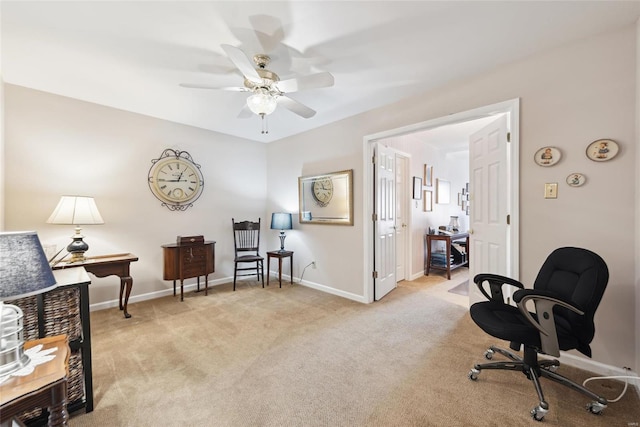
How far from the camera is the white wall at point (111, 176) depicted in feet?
8.98

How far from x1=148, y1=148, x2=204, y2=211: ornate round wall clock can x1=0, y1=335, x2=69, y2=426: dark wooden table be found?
2.87 meters

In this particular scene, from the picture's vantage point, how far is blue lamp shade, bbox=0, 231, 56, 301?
0.93m

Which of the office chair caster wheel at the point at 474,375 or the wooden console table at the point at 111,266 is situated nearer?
the office chair caster wheel at the point at 474,375

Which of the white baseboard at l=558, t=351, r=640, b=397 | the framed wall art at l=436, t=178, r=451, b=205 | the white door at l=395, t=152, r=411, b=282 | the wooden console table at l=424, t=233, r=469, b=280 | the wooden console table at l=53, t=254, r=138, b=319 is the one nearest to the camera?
the white baseboard at l=558, t=351, r=640, b=397

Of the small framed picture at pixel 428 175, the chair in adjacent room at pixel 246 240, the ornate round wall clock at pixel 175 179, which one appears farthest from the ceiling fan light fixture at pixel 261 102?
the small framed picture at pixel 428 175

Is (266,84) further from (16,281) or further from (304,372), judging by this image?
(304,372)

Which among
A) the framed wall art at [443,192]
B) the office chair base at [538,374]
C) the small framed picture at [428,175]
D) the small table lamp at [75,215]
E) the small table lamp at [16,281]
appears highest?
the small framed picture at [428,175]

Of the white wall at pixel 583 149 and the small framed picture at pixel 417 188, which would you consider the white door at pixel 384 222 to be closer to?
the small framed picture at pixel 417 188

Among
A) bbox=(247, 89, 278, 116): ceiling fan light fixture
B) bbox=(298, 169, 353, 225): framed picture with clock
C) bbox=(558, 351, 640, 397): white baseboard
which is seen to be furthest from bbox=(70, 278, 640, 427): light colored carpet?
bbox=(247, 89, 278, 116): ceiling fan light fixture

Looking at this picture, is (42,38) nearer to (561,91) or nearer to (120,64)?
(120,64)

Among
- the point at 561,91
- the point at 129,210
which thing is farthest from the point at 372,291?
the point at 129,210

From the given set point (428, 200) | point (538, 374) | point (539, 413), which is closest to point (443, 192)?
point (428, 200)

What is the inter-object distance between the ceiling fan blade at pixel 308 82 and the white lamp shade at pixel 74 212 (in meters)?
2.37

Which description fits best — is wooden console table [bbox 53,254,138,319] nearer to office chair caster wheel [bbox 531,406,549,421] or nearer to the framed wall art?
office chair caster wheel [bbox 531,406,549,421]
